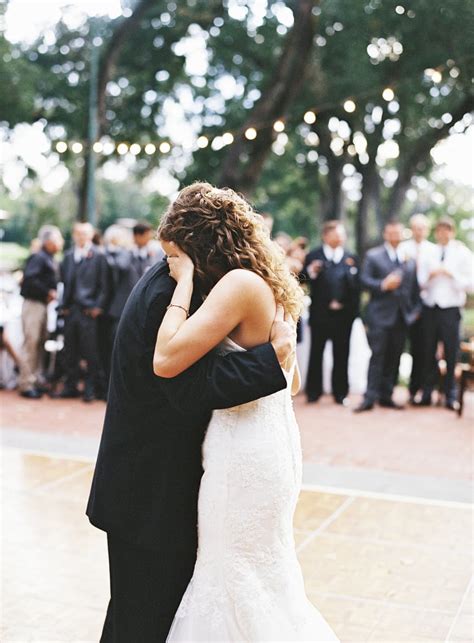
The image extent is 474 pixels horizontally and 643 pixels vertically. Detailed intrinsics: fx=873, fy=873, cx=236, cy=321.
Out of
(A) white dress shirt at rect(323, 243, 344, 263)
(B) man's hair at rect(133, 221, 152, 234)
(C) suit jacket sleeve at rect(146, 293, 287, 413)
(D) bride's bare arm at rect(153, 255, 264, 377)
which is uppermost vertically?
(D) bride's bare arm at rect(153, 255, 264, 377)

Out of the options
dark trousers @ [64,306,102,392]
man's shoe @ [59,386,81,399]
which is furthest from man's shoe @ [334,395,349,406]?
man's shoe @ [59,386,81,399]

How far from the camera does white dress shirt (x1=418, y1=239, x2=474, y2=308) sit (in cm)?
1001

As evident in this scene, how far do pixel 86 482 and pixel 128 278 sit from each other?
4.18 metres

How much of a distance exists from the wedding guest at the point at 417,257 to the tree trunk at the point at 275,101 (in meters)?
5.99

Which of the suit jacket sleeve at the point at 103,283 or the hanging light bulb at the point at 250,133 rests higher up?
the hanging light bulb at the point at 250,133

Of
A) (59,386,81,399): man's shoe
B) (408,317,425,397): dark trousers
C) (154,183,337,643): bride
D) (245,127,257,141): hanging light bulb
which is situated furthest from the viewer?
(245,127,257,141): hanging light bulb

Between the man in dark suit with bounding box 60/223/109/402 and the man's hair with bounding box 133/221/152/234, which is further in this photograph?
the man in dark suit with bounding box 60/223/109/402

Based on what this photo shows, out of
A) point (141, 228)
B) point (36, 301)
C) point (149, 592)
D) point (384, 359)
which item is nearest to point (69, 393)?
point (36, 301)

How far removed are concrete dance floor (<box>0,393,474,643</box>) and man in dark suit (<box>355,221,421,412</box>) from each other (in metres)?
2.32

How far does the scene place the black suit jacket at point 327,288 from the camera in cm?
1047

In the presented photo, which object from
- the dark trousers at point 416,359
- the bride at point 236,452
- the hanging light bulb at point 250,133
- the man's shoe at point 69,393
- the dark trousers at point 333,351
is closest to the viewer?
the bride at point 236,452

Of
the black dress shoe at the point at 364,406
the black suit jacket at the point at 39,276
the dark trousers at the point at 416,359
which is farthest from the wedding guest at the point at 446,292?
the black suit jacket at the point at 39,276

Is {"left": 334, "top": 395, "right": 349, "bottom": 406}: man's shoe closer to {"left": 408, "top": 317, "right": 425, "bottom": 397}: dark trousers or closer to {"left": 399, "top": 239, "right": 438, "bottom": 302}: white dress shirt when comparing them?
{"left": 408, "top": 317, "right": 425, "bottom": 397}: dark trousers

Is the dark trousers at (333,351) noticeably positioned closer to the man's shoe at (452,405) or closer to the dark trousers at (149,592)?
the man's shoe at (452,405)
